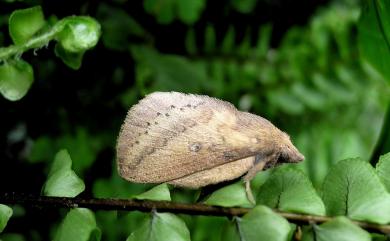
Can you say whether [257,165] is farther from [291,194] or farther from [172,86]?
[172,86]

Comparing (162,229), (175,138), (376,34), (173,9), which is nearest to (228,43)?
(173,9)

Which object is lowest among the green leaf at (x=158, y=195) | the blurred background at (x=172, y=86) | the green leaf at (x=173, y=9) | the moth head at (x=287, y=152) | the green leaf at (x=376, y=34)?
the blurred background at (x=172, y=86)

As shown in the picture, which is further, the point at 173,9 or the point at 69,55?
the point at 173,9

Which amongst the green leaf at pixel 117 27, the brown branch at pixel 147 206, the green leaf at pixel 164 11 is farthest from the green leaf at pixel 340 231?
the green leaf at pixel 164 11

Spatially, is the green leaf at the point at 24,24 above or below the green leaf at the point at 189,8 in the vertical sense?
above

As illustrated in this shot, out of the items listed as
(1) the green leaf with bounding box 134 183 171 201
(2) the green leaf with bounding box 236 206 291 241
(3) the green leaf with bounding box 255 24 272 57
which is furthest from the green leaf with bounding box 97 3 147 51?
(2) the green leaf with bounding box 236 206 291 241

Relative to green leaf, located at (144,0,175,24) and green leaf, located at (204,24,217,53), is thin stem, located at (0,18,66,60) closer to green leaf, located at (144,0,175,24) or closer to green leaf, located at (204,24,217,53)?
green leaf, located at (144,0,175,24)

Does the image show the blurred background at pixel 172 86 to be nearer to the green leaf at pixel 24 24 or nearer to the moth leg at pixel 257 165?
the green leaf at pixel 24 24
